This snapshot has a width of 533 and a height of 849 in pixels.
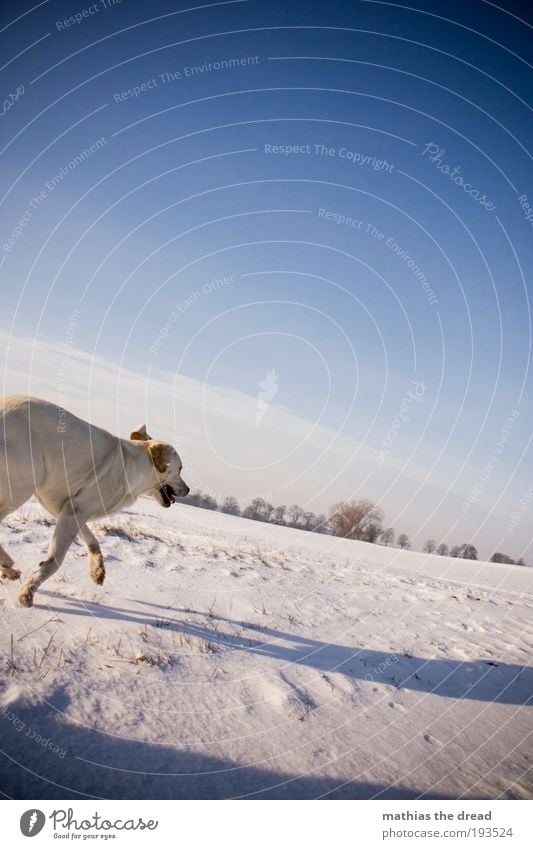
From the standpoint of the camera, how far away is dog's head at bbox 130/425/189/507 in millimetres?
7758

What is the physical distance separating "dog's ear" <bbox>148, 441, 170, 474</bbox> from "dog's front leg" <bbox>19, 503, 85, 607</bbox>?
1.92 metres

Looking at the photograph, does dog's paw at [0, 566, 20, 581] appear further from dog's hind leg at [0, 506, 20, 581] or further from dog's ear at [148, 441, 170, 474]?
dog's ear at [148, 441, 170, 474]

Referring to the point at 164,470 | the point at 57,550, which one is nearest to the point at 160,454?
the point at 164,470

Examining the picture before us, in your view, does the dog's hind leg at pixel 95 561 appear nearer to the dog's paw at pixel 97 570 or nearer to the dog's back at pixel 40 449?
the dog's paw at pixel 97 570

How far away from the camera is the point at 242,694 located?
424cm

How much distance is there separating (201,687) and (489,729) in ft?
10.7

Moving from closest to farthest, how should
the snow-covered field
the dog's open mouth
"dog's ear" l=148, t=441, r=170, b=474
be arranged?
the snow-covered field < "dog's ear" l=148, t=441, r=170, b=474 < the dog's open mouth

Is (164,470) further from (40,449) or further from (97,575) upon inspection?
(40,449)

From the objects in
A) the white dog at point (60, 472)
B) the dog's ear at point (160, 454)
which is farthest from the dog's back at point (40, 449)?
the dog's ear at point (160, 454)

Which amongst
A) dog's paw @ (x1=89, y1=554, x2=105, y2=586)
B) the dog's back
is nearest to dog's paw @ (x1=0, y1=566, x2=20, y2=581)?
dog's paw @ (x1=89, y1=554, x2=105, y2=586)

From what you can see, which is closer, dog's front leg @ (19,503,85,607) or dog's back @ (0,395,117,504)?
dog's front leg @ (19,503,85,607)

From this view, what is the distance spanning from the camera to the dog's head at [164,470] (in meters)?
7.76

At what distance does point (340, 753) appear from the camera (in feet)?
11.7

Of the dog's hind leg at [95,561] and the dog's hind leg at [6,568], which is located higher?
the dog's hind leg at [95,561]
